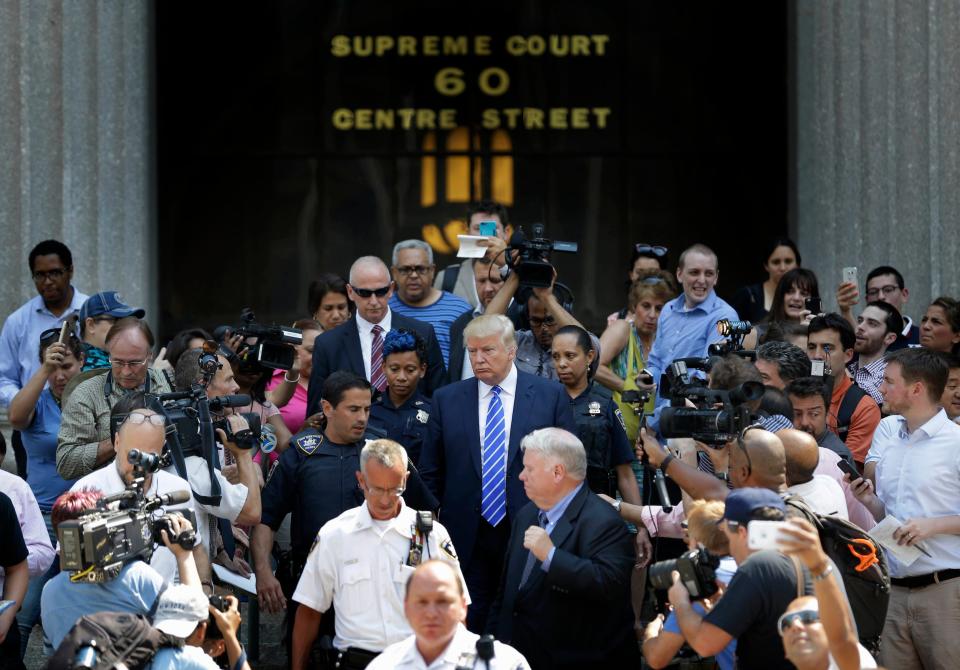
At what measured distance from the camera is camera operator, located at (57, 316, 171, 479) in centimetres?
972

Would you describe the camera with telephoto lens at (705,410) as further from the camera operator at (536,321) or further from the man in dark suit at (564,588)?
the camera operator at (536,321)

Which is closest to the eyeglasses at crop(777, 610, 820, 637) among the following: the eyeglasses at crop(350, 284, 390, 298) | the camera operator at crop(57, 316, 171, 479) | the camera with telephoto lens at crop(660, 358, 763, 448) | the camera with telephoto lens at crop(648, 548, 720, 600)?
the camera with telephoto lens at crop(648, 548, 720, 600)

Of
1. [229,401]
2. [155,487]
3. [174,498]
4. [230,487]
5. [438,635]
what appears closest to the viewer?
[438,635]

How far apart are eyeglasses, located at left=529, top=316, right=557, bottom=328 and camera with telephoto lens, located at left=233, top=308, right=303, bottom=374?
1.64 metres

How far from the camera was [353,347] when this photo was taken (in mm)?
10609

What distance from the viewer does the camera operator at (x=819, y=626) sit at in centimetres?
645

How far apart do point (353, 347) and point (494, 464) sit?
1378 mm

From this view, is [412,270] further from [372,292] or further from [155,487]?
[155,487]

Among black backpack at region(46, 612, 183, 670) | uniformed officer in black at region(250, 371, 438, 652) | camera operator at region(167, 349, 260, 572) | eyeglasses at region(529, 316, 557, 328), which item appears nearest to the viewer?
black backpack at region(46, 612, 183, 670)

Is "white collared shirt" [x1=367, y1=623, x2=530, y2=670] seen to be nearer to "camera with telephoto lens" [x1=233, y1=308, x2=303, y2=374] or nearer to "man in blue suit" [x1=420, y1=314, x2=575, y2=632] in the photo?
"man in blue suit" [x1=420, y1=314, x2=575, y2=632]

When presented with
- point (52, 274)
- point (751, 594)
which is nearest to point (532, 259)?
point (52, 274)

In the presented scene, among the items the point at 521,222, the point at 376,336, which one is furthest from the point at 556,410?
the point at 521,222

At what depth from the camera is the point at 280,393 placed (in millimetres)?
11234

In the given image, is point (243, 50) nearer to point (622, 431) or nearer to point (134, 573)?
point (622, 431)
